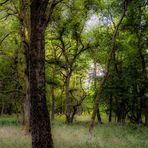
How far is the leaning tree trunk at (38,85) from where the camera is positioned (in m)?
11.2

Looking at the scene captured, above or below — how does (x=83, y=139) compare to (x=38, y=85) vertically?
below

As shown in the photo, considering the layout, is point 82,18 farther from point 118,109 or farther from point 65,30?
point 118,109

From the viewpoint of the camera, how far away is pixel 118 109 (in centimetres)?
4328

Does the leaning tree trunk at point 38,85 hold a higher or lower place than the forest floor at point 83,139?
higher

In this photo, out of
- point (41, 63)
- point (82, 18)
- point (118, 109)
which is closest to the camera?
point (41, 63)

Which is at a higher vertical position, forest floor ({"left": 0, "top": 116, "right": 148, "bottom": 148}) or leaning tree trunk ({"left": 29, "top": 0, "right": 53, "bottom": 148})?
leaning tree trunk ({"left": 29, "top": 0, "right": 53, "bottom": 148})

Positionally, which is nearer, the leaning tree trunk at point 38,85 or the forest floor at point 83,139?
the leaning tree trunk at point 38,85

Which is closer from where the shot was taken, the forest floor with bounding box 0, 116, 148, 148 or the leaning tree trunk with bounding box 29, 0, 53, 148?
the leaning tree trunk with bounding box 29, 0, 53, 148

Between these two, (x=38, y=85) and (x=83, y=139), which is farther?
(x=83, y=139)

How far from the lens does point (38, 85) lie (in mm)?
11242

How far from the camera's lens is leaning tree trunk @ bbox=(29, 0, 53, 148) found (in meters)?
11.2

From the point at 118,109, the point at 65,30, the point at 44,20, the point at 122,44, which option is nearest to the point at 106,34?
the point at 122,44

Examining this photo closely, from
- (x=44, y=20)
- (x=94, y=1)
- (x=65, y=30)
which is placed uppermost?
(x=94, y=1)

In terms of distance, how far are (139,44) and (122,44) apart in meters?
3.64
